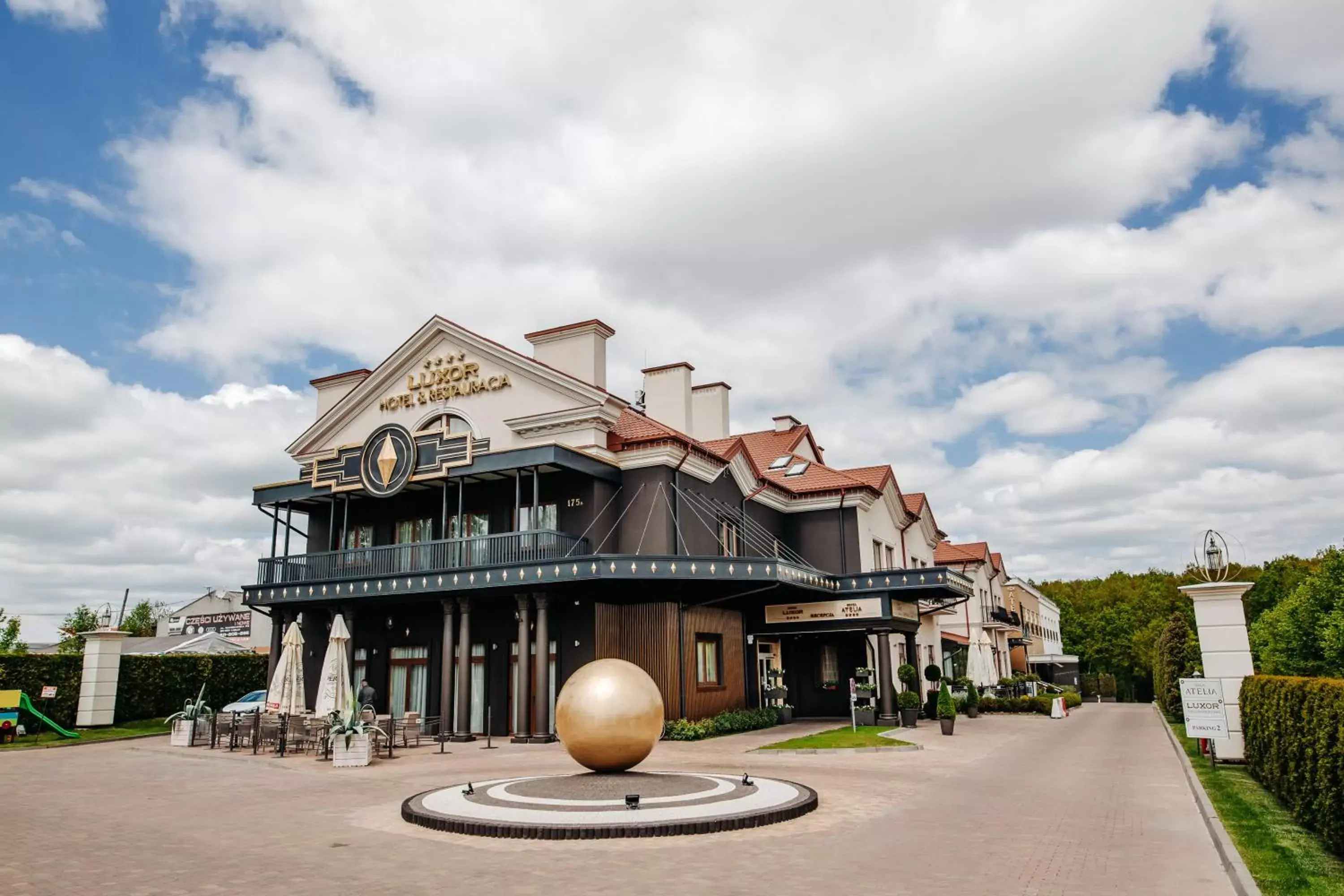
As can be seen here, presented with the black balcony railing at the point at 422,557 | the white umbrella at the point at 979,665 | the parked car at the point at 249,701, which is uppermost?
the black balcony railing at the point at 422,557

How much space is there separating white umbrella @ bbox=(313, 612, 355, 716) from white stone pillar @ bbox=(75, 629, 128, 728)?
11220 millimetres

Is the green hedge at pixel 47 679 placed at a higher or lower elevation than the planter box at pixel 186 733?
higher

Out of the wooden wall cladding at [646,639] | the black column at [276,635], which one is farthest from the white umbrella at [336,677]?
the black column at [276,635]

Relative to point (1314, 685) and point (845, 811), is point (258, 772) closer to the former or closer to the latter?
point (845, 811)

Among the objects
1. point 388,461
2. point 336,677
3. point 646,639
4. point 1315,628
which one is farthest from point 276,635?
point 1315,628

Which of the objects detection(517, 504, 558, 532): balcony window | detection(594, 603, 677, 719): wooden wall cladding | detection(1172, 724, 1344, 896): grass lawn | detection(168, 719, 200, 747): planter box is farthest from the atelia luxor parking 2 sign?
detection(168, 719, 200, 747): planter box

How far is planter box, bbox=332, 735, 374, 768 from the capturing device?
18.5 meters

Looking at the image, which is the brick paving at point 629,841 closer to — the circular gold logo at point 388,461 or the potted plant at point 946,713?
the potted plant at point 946,713

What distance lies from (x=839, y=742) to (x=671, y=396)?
1435 cm

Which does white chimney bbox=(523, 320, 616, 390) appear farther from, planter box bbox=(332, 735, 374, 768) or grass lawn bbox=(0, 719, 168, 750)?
grass lawn bbox=(0, 719, 168, 750)

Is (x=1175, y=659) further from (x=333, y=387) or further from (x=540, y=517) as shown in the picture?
(x=333, y=387)

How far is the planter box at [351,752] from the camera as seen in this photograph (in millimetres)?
18484

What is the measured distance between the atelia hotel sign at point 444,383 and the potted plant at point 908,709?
48.4 feet

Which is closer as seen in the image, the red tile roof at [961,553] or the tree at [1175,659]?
the tree at [1175,659]
